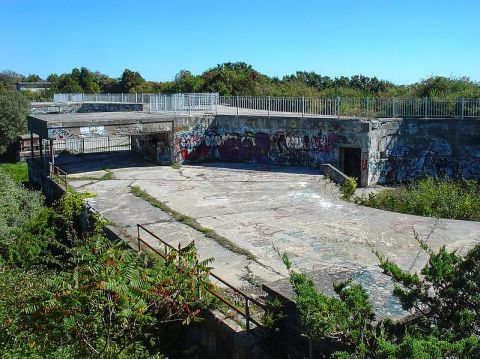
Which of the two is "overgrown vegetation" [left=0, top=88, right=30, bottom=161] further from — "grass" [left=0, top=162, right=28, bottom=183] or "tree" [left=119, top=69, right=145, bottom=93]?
"tree" [left=119, top=69, right=145, bottom=93]

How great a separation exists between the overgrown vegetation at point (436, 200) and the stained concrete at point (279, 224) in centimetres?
74

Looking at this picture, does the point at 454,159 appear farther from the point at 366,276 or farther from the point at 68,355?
the point at 68,355

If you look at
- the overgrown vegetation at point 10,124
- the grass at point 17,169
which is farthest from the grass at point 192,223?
the overgrown vegetation at point 10,124

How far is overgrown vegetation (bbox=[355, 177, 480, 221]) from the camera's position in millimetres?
13906

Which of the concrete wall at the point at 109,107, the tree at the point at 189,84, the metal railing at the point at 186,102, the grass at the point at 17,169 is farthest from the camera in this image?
the tree at the point at 189,84

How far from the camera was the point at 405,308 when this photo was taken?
531 centimetres

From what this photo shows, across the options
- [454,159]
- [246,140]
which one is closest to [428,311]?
[454,159]

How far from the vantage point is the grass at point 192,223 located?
35.6 ft

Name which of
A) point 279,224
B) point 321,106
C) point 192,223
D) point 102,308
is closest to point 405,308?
point 102,308

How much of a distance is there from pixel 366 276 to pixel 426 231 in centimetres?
633

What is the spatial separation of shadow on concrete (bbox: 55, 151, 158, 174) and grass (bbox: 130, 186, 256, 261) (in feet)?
15.9

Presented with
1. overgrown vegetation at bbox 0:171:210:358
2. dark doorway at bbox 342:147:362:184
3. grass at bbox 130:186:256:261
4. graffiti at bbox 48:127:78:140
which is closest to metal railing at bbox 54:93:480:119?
dark doorway at bbox 342:147:362:184

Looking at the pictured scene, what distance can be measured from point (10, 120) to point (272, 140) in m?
23.0

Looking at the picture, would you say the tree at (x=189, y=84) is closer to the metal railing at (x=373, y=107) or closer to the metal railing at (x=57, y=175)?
the metal railing at (x=373, y=107)
